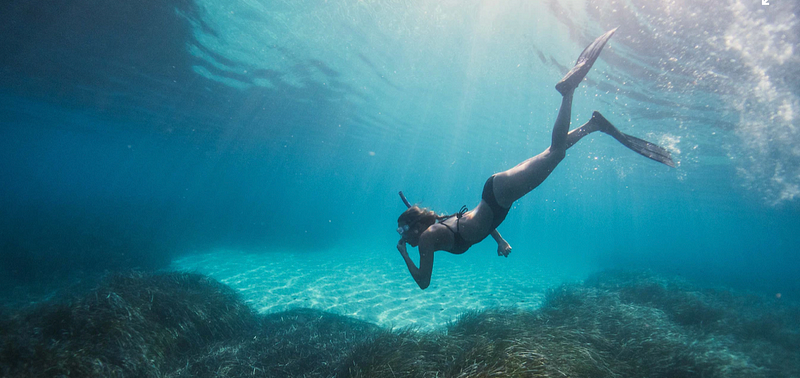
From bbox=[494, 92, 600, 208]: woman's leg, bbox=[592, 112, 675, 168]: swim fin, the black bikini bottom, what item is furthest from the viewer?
bbox=[592, 112, 675, 168]: swim fin

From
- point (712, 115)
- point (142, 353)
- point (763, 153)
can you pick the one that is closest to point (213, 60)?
point (142, 353)

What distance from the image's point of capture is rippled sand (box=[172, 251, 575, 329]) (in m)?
10.8

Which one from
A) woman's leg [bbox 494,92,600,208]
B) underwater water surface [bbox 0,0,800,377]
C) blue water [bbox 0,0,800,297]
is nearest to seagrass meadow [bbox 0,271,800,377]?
underwater water surface [bbox 0,0,800,377]

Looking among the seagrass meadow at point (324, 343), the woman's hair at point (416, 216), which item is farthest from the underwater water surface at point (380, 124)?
the woman's hair at point (416, 216)

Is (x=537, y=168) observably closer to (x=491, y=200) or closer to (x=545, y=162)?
(x=545, y=162)

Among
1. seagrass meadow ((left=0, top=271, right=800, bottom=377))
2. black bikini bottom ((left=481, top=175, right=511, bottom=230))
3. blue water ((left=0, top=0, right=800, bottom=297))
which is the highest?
blue water ((left=0, top=0, right=800, bottom=297))

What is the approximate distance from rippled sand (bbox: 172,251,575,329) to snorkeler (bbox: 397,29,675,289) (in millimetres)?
5877

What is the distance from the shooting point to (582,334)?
581 cm

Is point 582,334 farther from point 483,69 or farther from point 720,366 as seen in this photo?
point 483,69

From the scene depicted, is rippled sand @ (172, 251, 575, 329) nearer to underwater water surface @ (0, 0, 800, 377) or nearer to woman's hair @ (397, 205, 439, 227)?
underwater water surface @ (0, 0, 800, 377)

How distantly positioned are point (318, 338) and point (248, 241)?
23.3m

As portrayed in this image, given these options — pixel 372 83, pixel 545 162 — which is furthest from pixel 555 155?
pixel 372 83

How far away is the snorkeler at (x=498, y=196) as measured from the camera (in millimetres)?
3812

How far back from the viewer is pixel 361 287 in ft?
46.3
